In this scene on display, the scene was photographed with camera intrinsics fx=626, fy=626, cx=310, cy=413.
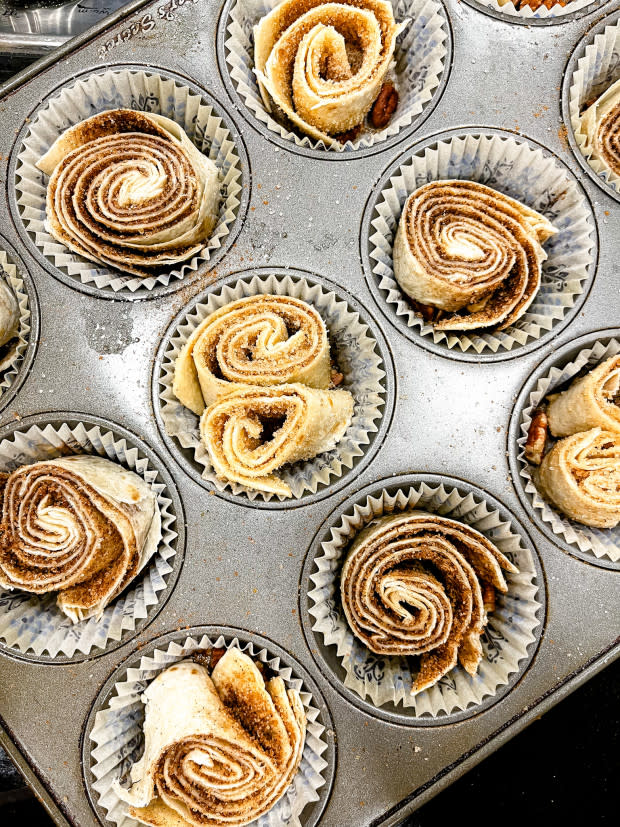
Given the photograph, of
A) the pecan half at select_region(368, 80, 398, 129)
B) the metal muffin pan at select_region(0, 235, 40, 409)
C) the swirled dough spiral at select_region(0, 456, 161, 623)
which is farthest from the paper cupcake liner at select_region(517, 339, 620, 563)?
the metal muffin pan at select_region(0, 235, 40, 409)

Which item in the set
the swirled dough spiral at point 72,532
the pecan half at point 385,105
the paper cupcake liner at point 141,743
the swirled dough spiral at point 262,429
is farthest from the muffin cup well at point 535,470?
the swirled dough spiral at point 72,532

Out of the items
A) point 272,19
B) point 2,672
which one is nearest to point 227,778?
point 2,672

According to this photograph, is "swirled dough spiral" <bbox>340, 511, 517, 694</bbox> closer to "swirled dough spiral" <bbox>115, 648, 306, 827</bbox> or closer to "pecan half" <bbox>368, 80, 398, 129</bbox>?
"swirled dough spiral" <bbox>115, 648, 306, 827</bbox>

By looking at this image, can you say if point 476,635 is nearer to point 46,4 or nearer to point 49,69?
point 49,69

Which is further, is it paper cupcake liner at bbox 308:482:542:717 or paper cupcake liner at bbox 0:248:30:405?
paper cupcake liner at bbox 0:248:30:405

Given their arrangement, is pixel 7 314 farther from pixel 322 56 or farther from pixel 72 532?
pixel 322 56

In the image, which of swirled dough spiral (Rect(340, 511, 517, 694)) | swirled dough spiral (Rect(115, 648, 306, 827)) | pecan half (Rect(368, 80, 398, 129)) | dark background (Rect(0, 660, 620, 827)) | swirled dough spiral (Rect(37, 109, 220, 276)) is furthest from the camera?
dark background (Rect(0, 660, 620, 827))

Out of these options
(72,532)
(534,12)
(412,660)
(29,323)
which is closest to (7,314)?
(29,323)
